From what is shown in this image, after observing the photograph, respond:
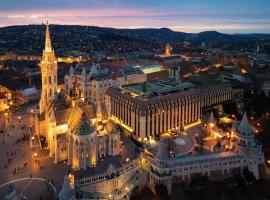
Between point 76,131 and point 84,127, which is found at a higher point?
point 84,127

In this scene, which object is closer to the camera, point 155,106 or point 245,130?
point 245,130

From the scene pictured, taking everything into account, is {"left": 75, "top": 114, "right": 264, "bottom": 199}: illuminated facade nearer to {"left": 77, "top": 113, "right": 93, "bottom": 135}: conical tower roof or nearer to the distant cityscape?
the distant cityscape

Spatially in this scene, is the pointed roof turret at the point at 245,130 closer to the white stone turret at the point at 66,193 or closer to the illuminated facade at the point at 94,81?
Result: the white stone turret at the point at 66,193

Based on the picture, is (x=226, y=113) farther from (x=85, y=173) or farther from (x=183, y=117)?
(x=85, y=173)

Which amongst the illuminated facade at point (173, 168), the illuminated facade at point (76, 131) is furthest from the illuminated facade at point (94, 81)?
the illuminated facade at point (173, 168)

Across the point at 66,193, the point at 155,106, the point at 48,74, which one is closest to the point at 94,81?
the point at 48,74

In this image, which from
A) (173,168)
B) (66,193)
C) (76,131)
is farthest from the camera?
(76,131)

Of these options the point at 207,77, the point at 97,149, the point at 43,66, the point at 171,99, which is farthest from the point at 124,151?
the point at 207,77

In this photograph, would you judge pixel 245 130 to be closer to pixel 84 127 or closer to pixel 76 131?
pixel 84 127

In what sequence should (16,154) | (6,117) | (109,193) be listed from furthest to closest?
1. (6,117)
2. (16,154)
3. (109,193)
